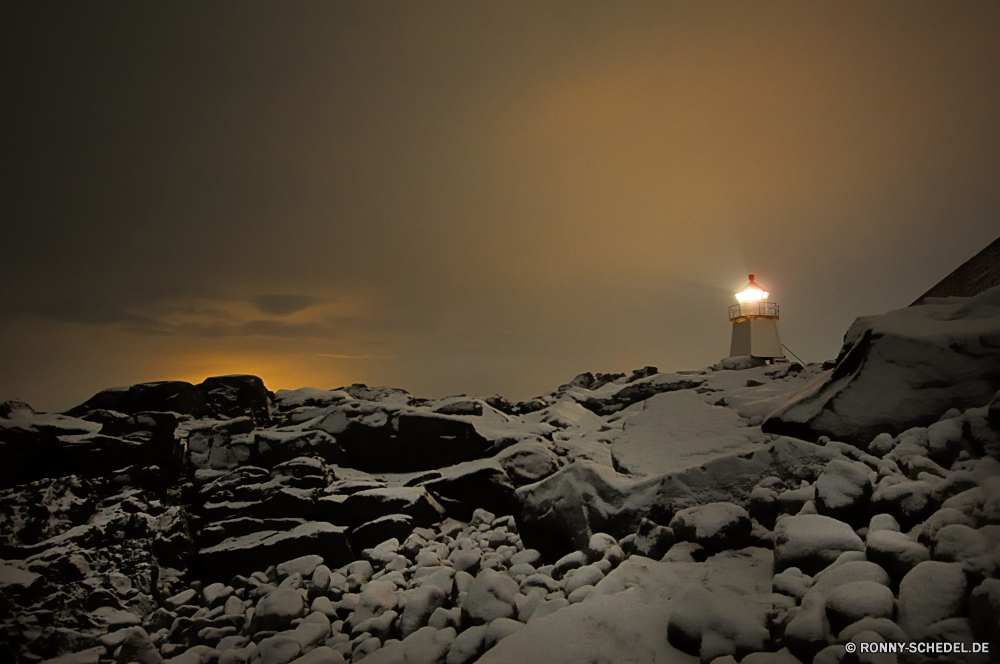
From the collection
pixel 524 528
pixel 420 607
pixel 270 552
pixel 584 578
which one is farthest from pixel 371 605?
pixel 270 552

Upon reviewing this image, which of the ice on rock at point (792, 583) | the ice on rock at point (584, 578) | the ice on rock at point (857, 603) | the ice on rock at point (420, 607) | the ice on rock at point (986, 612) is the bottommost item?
the ice on rock at point (420, 607)

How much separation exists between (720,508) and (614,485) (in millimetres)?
1076

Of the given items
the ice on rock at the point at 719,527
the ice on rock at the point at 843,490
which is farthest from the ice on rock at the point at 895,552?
the ice on rock at the point at 719,527

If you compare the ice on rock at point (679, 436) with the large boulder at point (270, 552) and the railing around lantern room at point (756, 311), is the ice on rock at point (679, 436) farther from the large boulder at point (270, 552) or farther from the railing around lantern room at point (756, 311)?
the railing around lantern room at point (756, 311)

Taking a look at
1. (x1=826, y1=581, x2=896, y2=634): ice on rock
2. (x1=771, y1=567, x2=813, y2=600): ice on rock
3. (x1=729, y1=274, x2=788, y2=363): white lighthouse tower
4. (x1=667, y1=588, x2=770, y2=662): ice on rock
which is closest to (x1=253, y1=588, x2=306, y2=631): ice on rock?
(x1=667, y1=588, x2=770, y2=662): ice on rock

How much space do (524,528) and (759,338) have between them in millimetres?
21385

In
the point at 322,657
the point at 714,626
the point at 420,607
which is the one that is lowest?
the point at 322,657

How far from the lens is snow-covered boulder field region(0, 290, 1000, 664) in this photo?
2396 mm

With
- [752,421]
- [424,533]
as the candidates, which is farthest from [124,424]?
[752,421]

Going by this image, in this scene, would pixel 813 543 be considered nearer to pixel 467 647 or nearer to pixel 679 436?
pixel 467 647

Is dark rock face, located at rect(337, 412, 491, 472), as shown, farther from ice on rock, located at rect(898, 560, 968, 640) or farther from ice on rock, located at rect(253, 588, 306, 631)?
ice on rock, located at rect(898, 560, 968, 640)

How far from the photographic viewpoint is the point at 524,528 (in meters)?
4.89

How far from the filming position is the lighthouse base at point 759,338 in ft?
74.6

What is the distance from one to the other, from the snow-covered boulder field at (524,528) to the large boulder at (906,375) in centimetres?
2
